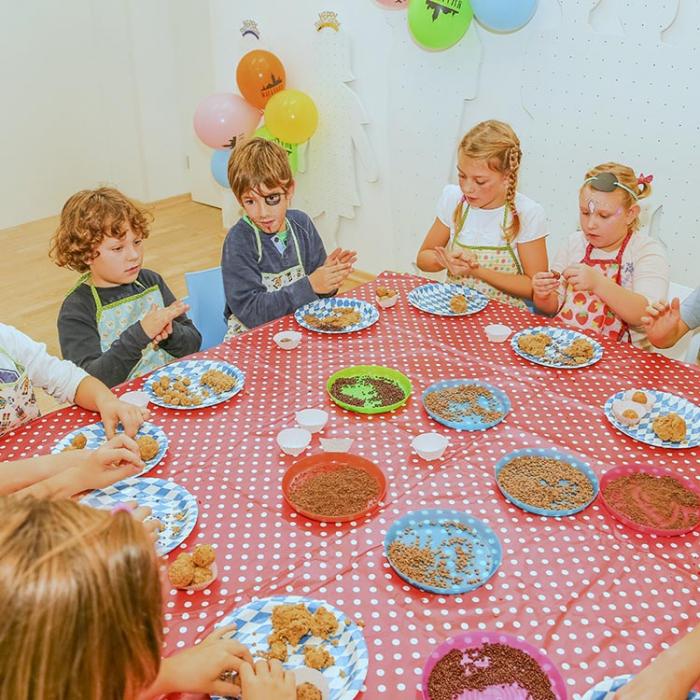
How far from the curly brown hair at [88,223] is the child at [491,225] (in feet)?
3.68

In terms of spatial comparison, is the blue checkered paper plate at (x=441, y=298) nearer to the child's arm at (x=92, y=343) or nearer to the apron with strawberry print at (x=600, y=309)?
the apron with strawberry print at (x=600, y=309)

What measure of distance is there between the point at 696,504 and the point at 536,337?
804 millimetres

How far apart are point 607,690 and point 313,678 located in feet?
1.46

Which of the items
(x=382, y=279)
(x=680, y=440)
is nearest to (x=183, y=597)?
(x=680, y=440)

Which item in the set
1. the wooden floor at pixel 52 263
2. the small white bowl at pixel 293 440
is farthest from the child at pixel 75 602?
the wooden floor at pixel 52 263

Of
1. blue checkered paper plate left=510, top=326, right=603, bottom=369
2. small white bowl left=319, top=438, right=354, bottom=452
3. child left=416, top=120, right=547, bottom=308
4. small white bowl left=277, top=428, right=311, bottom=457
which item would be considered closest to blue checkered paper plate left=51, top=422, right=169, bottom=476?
small white bowl left=277, top=428, right=311, bottom=457

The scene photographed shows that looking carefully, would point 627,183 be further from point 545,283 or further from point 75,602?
point 75,602

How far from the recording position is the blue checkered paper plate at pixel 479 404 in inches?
68.9

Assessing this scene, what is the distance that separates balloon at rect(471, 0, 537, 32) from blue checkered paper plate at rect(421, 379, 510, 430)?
219cm

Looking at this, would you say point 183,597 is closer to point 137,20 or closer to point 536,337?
point 536,337

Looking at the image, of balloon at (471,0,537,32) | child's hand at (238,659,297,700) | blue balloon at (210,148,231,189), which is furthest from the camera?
blue balloon at (210,148,231,189)

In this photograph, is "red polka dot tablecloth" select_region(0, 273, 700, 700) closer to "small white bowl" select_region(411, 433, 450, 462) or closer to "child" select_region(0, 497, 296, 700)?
"small white bowl" select_region(411, 433, 450, 462)

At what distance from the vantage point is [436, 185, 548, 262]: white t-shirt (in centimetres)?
266

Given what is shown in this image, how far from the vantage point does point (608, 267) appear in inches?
97.8
